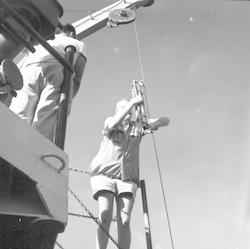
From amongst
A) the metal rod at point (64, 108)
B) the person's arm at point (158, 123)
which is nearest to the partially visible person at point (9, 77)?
the metal rod at point (64, 108)

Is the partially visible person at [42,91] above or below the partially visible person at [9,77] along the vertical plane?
below

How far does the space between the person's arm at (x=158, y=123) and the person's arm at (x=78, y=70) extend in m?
1.18

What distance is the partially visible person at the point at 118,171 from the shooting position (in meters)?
2.20

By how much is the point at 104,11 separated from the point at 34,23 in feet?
18.7

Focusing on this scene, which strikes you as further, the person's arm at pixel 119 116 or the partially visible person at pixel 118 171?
the person's arm at pixel 119 116

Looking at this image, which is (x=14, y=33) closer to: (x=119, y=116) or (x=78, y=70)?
(x=78, y=70)

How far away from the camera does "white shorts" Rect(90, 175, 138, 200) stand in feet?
7.64

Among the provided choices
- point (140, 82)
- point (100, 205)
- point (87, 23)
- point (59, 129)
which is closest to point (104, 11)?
point (87, 23)

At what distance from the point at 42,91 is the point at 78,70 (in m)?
0.32

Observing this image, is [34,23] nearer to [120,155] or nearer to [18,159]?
[18,159]

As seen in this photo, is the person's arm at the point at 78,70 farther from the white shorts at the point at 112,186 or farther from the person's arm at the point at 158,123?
the person's arm at the point at 158,123

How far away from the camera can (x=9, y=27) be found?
100 centimetres

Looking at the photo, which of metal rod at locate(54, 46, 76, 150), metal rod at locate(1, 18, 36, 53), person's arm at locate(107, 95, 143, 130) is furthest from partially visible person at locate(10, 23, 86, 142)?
person's arm at locate(107, 95, 143, 130)

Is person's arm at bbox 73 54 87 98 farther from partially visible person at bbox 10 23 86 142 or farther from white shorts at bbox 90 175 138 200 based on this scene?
white shorts at bbox 90 175 138 200
